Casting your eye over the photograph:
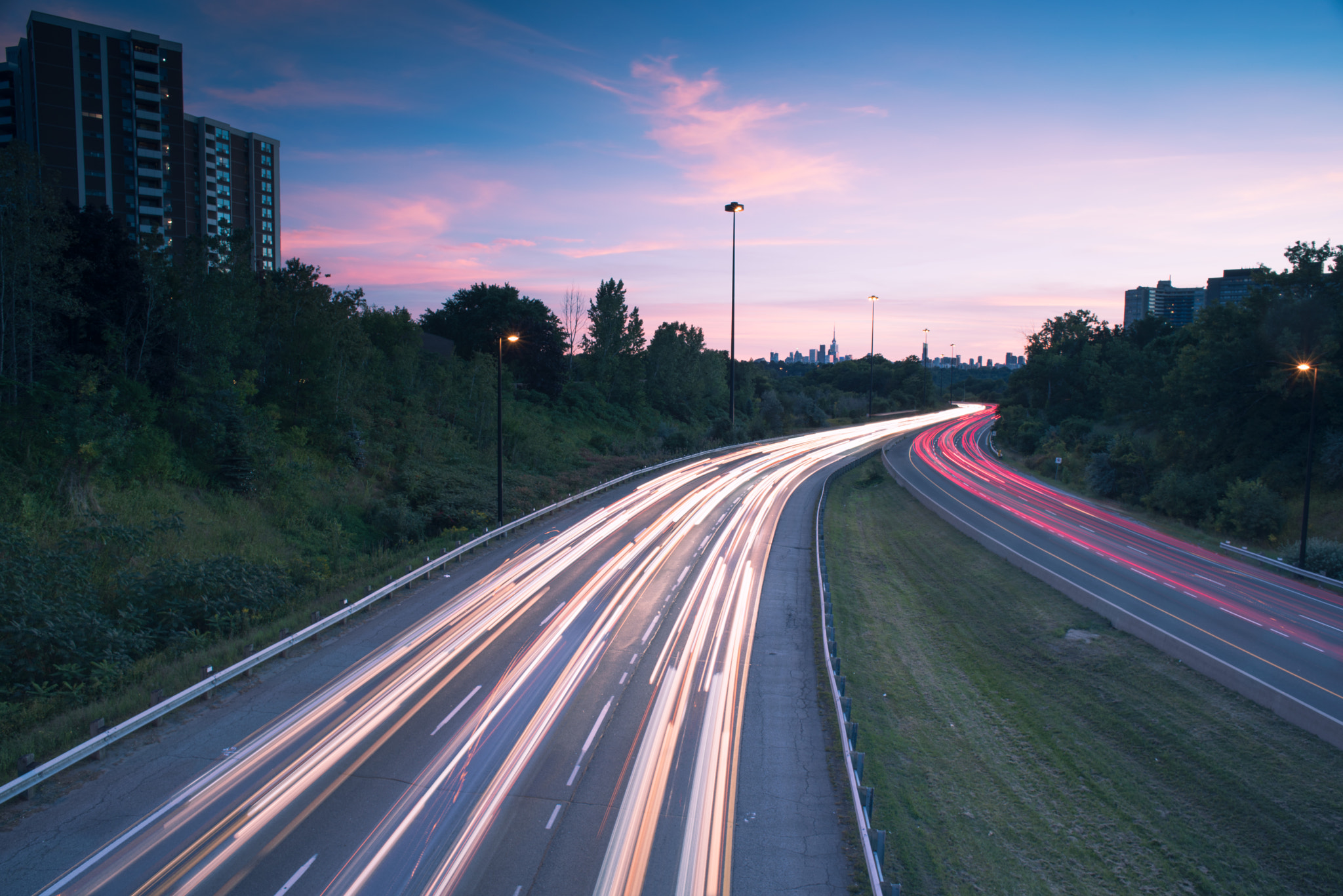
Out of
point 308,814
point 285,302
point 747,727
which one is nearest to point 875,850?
point 747,727

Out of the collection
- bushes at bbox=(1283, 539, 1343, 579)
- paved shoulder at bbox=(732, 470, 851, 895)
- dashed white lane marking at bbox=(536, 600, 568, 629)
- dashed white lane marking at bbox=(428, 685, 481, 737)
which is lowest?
paved shoulder at bbox=(732, 470, 851, 895)

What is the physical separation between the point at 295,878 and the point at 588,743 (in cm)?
461

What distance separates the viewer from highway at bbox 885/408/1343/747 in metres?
15.5

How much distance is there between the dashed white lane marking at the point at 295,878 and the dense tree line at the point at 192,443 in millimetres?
7993

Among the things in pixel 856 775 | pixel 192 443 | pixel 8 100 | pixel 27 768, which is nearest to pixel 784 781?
pixel 856 775

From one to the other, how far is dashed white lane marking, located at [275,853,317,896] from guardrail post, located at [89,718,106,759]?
15.6ft

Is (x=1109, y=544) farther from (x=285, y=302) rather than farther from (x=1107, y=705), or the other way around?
(x=285, y=302)

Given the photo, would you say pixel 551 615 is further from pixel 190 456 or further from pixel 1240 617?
pixel 1240 617

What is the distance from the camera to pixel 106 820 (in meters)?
8.71

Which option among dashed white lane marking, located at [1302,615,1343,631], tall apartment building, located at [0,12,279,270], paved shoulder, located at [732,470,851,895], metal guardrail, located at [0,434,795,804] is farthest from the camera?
tall apartment building, located at [0,12,279,270]

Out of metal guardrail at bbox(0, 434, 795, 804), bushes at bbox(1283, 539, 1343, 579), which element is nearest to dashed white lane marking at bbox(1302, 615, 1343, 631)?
bushes at bbox(1283, 539, 1343, 579)

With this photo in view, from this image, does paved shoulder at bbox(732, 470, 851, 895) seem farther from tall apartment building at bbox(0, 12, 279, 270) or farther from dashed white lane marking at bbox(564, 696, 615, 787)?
tall apartment building at bbox(0, 12, 279, 270)

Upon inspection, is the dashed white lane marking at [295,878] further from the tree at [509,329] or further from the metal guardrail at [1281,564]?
the tree at [509,329]

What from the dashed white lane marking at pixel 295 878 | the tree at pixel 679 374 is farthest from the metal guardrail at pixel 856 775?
the tree at pixel 679 374
